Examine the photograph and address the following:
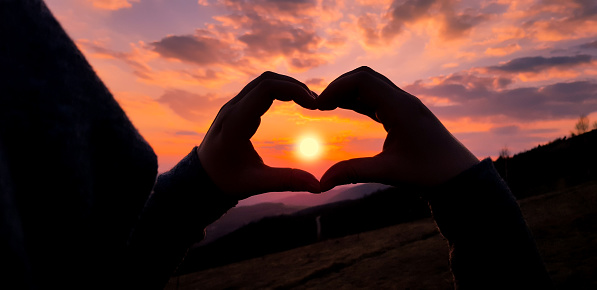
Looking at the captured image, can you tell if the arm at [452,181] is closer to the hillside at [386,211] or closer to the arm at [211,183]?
the arm at [211,183]

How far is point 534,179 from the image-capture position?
8.95 meters

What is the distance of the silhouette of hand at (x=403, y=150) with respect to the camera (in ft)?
3.87

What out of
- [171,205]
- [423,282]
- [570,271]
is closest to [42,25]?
[171,205]

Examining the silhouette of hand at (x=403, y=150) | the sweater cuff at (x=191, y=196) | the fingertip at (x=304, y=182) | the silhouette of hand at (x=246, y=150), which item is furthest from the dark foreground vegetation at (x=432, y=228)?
the sweater cuff at (x=191, y=196)

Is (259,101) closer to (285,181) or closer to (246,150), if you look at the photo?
(246,150)

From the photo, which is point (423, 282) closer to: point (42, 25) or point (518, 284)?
point (518, 284)

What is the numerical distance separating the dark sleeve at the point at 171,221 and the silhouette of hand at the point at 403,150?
0.46 m

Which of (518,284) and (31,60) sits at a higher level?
(31,60)

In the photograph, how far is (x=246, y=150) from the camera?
1318 millimetres

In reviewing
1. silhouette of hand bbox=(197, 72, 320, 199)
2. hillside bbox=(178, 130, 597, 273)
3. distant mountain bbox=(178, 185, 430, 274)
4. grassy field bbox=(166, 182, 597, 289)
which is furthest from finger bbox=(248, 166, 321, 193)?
distant mountain bbox=(178, 185, 430, 274)

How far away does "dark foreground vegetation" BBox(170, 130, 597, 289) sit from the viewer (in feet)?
9.20

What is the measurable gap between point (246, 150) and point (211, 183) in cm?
20

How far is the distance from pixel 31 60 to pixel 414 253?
12.1 ft

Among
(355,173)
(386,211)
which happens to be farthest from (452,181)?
(386,211)
